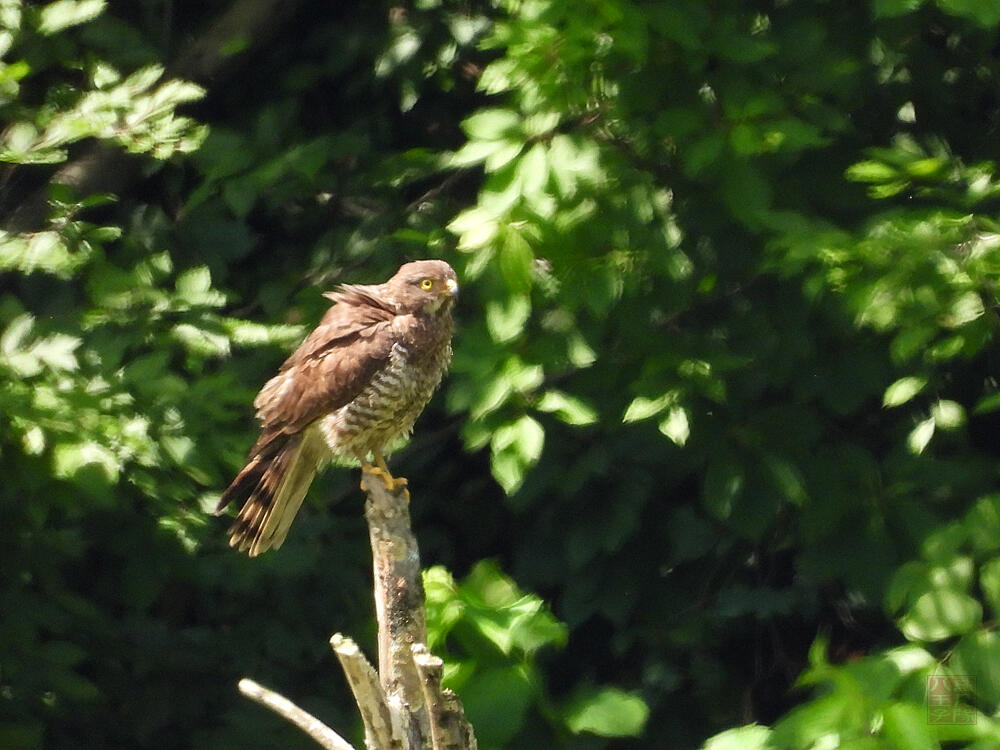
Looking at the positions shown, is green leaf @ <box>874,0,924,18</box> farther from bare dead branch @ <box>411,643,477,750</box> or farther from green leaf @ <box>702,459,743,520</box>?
bare dead branch @ <box>411,643,477,750</box>

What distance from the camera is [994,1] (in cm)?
279

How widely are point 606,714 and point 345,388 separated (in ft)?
3.57

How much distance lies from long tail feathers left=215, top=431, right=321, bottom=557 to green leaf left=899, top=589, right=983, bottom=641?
1555 mm

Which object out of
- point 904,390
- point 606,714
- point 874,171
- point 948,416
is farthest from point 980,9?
point 606,714

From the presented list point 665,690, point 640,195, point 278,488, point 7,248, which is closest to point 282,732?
point 278,488

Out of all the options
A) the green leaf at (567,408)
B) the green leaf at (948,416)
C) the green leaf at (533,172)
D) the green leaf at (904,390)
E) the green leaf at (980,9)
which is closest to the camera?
the green leaf at (980,9)

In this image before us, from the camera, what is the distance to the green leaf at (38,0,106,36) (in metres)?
3.22

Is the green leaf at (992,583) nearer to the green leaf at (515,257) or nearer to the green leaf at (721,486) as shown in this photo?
the green leaf at (721,486)

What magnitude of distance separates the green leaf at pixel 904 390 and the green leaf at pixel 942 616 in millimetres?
487

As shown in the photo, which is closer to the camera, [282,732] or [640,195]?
[640,195]

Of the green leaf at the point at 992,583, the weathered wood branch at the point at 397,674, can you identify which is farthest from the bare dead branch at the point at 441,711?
the green leaf at the point at 992,583

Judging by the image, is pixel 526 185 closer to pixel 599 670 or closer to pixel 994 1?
pixel 994 1

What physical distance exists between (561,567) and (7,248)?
1735mm

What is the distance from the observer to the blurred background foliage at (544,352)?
9.75ft
